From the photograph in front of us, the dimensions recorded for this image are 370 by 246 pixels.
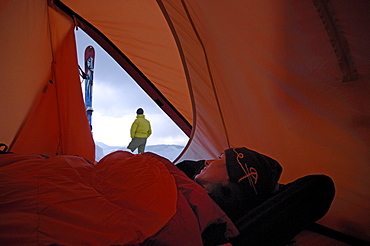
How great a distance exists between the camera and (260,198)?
904 millimetres

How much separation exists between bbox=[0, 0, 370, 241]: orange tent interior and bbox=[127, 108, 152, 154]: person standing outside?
1.39 meters

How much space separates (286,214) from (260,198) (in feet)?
0.49

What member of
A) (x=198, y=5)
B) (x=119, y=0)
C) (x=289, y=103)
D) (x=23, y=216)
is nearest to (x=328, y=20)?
(x=289, y=103)

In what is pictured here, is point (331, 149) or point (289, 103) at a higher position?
point (289, 103)

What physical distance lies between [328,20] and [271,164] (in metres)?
0.61

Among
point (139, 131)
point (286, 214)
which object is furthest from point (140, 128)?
point (286, 214)

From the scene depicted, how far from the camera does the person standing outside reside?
3.88 m

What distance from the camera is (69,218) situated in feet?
1.67

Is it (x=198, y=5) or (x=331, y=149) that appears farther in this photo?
(x=198, y=5)

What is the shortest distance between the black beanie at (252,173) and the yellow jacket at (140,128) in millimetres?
3059

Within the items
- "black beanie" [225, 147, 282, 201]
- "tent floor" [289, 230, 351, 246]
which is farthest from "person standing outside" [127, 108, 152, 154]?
"black beanie" [225, 147, 282, 201]

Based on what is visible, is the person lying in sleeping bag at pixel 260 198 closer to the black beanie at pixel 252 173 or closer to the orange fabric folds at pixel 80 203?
the black beanie at pixel 252 173

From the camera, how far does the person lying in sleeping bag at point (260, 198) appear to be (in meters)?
0.71

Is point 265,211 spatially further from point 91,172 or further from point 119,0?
point 119,0
